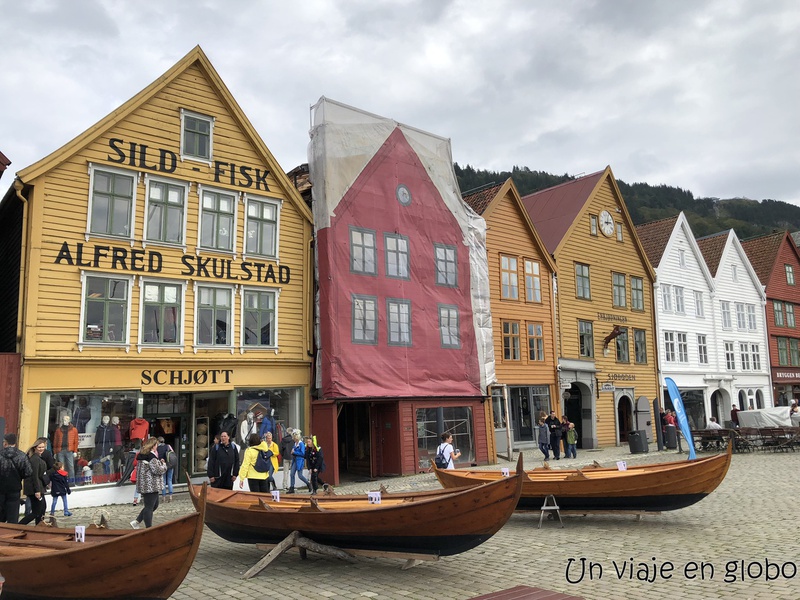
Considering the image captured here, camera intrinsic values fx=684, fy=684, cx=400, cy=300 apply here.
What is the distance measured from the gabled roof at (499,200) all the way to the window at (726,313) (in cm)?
1655

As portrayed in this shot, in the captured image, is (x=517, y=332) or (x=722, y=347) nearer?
(x=517, y=332)

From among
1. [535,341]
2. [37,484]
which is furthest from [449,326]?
[37,484]

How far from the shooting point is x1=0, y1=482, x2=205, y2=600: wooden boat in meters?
6.81

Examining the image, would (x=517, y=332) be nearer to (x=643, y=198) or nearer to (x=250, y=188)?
(x=250, y=188)

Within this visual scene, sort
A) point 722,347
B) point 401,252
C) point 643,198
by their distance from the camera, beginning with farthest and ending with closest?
point 643,198 < point 722,347 < point 401,252

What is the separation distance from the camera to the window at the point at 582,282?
106 feet

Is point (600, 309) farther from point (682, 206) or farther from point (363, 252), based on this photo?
point (682, 206)

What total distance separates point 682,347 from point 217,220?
2808 cm

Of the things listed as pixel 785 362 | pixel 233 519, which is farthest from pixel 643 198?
pixel 233 519

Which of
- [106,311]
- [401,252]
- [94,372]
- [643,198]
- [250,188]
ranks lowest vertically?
[94,372]

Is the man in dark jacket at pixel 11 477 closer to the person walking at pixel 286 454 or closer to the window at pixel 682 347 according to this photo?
the person walking at pixel 286 454

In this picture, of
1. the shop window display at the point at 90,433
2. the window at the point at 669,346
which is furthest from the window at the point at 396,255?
the window at the point at 669,346

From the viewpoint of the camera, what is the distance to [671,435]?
27906 mm

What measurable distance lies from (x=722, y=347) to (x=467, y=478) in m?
33.1
